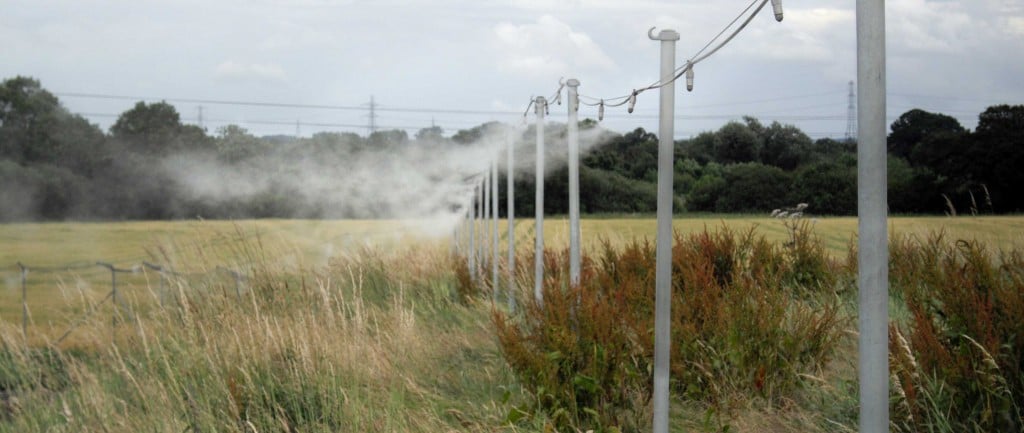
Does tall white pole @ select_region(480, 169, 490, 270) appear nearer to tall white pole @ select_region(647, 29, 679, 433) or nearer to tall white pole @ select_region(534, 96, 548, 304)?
→ tall white pole @ select_region(534, 96, 548, 304)

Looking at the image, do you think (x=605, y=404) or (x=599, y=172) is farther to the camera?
(x=599, y=172)

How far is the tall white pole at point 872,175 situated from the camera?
257 centimetres

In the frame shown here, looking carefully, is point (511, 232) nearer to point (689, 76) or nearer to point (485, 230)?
point (485, 230)

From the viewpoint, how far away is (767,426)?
205 inches

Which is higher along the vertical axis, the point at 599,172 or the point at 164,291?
the point at 599,172

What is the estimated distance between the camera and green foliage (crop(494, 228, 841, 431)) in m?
4.95

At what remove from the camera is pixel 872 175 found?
101 inches

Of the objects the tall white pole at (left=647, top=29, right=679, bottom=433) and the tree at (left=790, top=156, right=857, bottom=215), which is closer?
the tall white pole at (left=647, top=29, right=679, bottom=433)

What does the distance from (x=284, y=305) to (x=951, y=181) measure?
30.6ft

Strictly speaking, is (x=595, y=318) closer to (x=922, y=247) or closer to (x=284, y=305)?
(x=284, y=305)

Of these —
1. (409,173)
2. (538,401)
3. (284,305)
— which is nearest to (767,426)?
(538,401)

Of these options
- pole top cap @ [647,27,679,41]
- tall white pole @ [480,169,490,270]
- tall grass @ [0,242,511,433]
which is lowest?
tall grass @ [0,242,511,433]

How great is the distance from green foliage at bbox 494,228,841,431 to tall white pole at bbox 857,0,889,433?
2.34 m

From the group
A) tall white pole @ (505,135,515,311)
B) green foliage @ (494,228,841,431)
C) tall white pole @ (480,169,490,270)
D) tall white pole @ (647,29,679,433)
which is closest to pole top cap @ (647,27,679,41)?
tall white pole @ (647,29,679,433)
